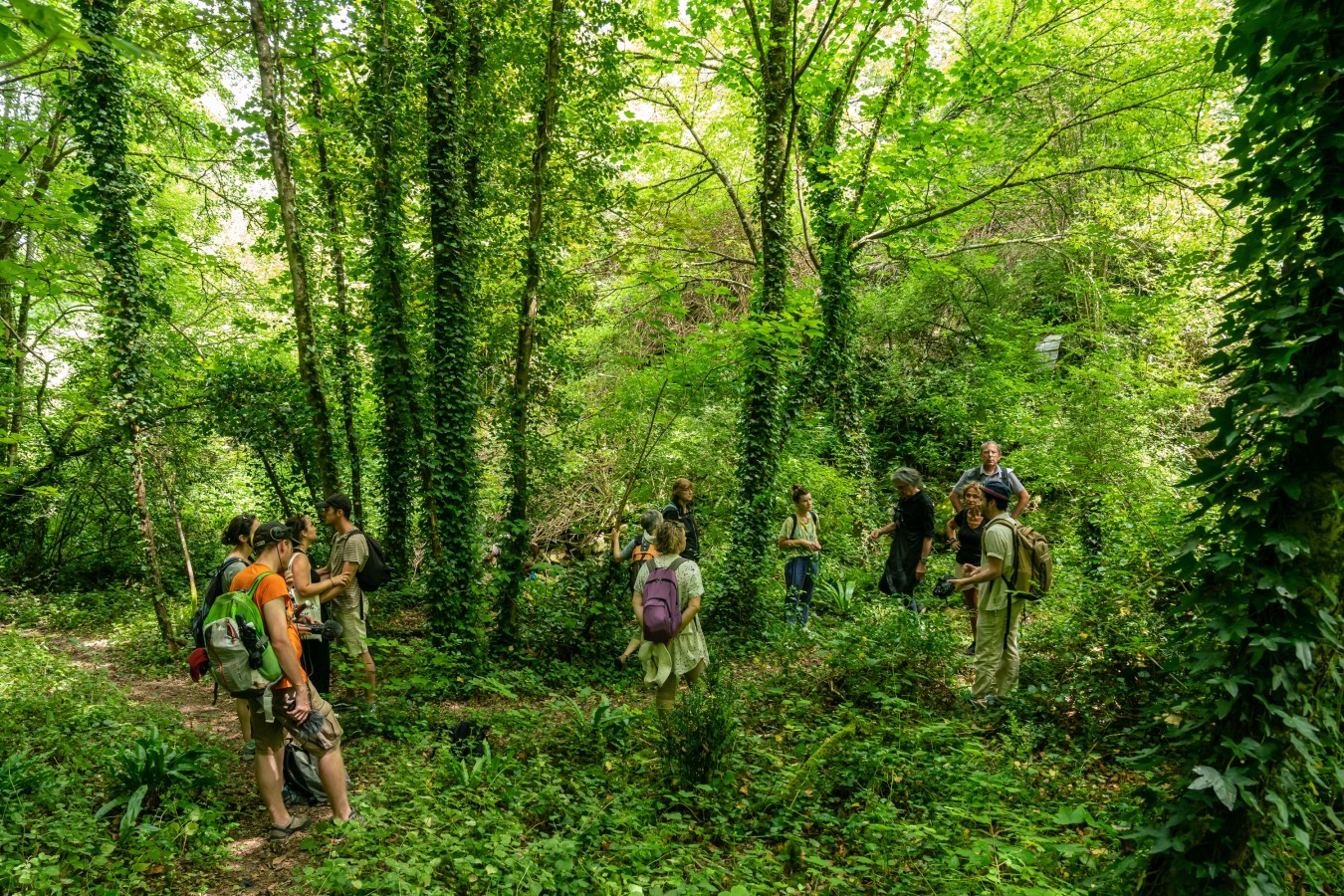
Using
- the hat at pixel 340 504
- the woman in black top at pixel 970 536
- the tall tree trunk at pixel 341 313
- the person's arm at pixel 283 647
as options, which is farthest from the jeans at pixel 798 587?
the tall tree trunk at pixel 341 313

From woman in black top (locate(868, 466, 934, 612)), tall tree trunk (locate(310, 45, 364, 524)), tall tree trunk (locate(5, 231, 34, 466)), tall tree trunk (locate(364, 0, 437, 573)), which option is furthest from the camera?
tall tree trunk (locate(5, 231, 34, 466))

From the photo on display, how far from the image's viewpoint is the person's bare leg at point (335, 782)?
4148 millimetres

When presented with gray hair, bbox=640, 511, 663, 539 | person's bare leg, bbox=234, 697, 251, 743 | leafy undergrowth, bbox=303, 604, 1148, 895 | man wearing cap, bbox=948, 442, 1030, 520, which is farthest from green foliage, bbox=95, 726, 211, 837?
man wearing cap, bbox=948, 442, 1030, 520

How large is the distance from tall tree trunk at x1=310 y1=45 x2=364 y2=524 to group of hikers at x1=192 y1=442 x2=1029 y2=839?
533 centimetres

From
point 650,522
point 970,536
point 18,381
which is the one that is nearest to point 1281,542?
point 970,536

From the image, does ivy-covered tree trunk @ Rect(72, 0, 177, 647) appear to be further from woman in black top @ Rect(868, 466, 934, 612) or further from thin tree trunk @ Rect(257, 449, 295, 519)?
woman in black top @ Rect(868, 466, 934, 612)

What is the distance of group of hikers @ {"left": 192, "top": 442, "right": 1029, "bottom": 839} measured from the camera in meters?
4.03

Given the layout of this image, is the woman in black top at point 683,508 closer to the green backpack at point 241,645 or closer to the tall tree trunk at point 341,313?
the green backpack at point 241,645

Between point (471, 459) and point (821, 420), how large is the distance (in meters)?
7.57

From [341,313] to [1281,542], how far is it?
12.0m

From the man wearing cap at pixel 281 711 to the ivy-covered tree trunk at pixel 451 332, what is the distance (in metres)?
3.13

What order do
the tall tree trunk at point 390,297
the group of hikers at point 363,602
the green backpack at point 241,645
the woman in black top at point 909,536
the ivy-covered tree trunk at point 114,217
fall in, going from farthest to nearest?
1. the tall tree trunk at point 390,297
2. the woman in black top at point 909,536
3. the ivy-covered tree trunk at point 114,217
4. the group of hikers at point 363,602
5. the green backpack at point 241,645

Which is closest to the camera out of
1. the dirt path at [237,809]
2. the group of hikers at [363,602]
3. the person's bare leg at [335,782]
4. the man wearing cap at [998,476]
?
the dirt path at [237,809]

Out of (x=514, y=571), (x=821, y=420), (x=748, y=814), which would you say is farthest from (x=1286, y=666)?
(x=821, y=420)
